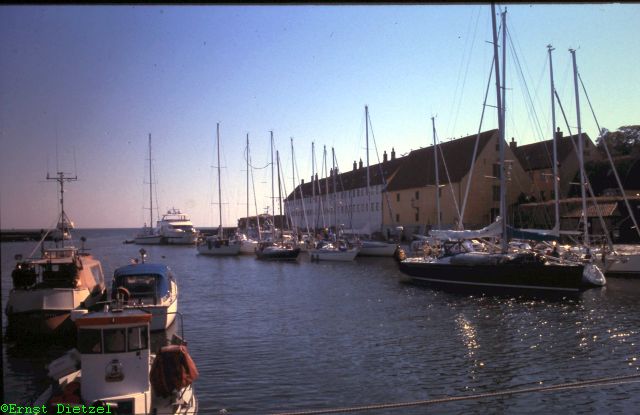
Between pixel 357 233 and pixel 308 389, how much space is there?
63.0 metres

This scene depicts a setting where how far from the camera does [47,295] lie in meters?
19.8

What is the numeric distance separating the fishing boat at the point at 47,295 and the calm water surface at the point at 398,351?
798 millimetres

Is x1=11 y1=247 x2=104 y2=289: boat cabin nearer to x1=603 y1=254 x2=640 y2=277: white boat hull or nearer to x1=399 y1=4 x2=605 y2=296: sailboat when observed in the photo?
x1=399 y1=4 x2=605 y2=296: sailboat

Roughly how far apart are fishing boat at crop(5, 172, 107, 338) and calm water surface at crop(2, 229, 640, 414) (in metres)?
0.80

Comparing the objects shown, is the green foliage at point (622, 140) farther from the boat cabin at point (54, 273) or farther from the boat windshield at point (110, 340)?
the boat windshield at point (110, 340)

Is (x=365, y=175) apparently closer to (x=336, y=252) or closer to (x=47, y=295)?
(x=336, y=252)

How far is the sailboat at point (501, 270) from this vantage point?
30.9m

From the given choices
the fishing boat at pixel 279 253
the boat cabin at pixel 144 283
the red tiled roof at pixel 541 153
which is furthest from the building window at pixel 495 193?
the boat cabin at pixel 144 283

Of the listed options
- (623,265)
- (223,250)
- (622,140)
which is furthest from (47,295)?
(622,140)

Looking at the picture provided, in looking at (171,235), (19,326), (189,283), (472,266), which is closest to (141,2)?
(19,326)

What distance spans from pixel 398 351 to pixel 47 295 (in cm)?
1196

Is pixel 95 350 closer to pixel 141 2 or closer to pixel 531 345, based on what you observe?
pixel 141 2

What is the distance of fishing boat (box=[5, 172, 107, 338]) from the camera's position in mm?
19391

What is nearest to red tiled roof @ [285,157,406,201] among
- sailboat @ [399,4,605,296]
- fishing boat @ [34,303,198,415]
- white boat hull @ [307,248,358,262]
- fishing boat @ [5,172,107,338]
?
white boat hull @ [307,248,358,262]
